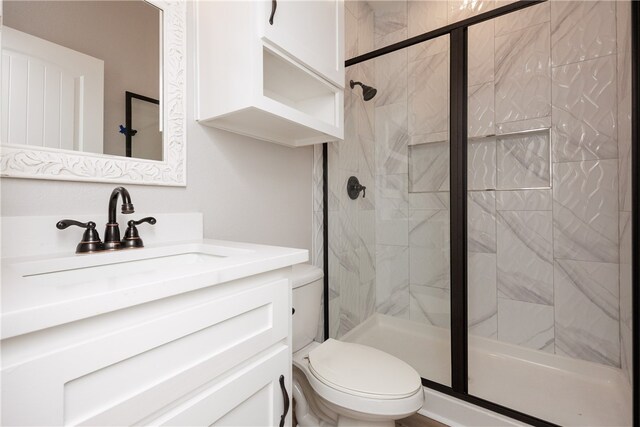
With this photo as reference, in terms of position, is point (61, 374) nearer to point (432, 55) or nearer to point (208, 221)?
point (208, 221)

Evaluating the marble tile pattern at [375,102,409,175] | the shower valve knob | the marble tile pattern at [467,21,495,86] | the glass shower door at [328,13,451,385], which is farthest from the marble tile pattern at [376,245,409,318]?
the marble tile pattern at [467,21,495,86]

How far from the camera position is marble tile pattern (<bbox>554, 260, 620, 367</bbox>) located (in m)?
1.61

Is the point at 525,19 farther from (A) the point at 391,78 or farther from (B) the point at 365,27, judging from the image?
(B) the point at 365,27

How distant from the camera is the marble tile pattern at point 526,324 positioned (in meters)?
1.77

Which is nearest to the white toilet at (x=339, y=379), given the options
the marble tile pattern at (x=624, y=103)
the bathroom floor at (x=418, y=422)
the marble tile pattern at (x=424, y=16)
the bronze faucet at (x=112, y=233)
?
the bathroom floor at (x=418, y=422)

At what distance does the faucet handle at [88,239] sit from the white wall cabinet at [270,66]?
523mm

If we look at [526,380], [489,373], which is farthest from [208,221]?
[526,380]

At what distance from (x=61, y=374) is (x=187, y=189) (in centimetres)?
77

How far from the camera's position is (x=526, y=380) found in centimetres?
163

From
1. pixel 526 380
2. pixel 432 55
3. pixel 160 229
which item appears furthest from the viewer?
pixel 526 380

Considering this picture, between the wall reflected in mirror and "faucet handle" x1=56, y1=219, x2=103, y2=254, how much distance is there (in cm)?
23

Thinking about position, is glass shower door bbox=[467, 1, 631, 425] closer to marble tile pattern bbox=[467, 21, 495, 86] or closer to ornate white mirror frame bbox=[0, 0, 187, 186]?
marble tile pattern bbox=[467, 21, 495, 86]

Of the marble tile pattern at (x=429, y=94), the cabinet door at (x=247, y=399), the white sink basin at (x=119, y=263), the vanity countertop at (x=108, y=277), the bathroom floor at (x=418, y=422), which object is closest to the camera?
the vanity countertop at (x=108, y=277)

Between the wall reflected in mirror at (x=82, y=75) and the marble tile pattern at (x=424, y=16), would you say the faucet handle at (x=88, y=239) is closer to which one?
the wall reflected in mirror at (x=82, y=75)
